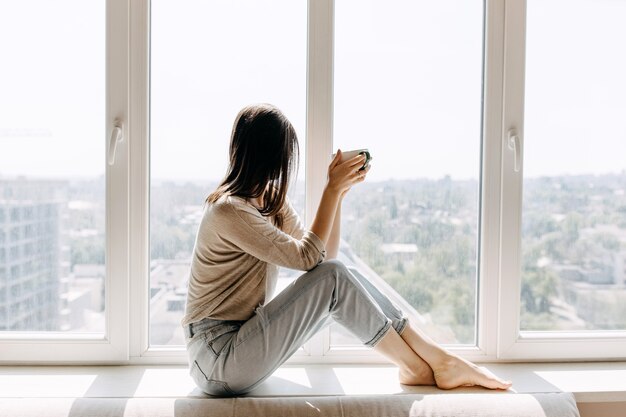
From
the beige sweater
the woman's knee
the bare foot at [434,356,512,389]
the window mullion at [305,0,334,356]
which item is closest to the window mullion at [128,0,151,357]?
the beige sweater

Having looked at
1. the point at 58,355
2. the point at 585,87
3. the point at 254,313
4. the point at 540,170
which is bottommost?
the point at 58,355

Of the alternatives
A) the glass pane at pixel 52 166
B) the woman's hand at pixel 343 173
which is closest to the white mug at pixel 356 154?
the woman's hand at pixel 343 173

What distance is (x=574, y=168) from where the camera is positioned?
2084mm

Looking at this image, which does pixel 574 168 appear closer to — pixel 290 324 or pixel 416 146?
pixel 416 146

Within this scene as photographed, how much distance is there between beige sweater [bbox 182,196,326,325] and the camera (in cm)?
166

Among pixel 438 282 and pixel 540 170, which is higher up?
pixel 540 170

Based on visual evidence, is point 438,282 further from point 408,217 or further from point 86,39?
point 86,39

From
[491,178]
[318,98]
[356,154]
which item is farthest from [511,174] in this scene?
[318,98]

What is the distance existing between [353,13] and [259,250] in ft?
2.71

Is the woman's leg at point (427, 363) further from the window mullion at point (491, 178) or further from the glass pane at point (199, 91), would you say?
the glass pane at point (199, 91)

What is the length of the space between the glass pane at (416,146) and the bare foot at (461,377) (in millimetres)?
289

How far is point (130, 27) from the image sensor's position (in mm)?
1917

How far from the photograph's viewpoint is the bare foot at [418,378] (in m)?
1.79

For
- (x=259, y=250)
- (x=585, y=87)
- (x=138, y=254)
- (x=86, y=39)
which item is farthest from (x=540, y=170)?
(x=86, y=39)
